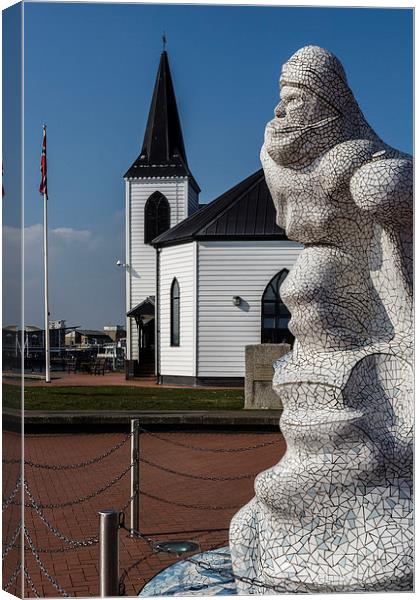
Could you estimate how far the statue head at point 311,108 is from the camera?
17.0ft

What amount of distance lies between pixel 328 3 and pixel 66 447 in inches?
377

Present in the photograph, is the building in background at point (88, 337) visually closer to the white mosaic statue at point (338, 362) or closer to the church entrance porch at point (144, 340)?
the church entrance porch at point (144, 340)

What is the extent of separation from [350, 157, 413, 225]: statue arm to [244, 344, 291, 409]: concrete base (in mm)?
11700

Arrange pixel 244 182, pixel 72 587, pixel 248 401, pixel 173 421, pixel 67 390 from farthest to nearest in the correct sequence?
pixel 244 182, pixel 67 390, pixel 248 401, pixel 173 421, pixel 72 587

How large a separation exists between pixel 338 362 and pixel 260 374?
11805 mm

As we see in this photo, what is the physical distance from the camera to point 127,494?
9.61 meters

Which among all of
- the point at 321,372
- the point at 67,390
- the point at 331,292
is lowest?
the point at 67,390

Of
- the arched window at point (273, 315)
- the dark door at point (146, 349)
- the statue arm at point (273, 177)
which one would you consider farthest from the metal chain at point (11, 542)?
the dark door at point (146, 349)

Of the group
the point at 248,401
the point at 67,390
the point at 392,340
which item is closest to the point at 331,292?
the point at 392,340

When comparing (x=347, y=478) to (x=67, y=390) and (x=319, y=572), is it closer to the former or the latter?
(x=319, y=572)

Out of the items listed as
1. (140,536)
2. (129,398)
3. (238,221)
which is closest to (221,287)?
(238,221)

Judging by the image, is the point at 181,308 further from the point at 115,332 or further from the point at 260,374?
the point at 115,332

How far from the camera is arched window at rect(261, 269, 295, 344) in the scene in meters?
25.1

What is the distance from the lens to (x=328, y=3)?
486 centimetres
